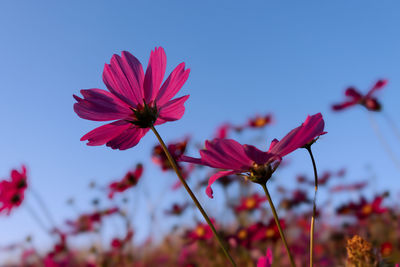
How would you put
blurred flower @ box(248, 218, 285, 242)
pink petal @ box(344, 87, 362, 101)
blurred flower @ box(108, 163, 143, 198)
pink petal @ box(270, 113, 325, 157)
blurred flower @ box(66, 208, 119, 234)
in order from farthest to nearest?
blurred flower @ box(66, 208, 119, 234), pink petal @ box(344, 87, 362, 101), blurred flower @ box(108, 163, 143, 198), blurred flower @ box(248, 218, 285, 242), pink petal @ box(270, 113, 325, 157)

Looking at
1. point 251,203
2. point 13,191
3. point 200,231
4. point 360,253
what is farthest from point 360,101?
point 13,191

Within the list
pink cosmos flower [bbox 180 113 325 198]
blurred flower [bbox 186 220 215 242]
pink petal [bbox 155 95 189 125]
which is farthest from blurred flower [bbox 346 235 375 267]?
blurred flower [bbox 186 220 215 242]

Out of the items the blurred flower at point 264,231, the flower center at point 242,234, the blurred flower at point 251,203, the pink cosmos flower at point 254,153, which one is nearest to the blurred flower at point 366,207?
the blurred flower at point 251,203

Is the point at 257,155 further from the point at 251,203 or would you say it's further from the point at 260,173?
the point at 251,203

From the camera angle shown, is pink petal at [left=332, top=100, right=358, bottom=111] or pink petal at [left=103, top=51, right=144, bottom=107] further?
pink petal at [left=332, top=100, right=358, bottom=111]

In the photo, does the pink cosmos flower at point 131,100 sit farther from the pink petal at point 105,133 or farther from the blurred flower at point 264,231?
the blurred flower at point 264,231

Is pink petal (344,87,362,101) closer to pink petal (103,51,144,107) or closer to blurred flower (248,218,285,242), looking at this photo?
blurred flower (248,218,285,242)

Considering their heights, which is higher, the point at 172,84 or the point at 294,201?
the point at 294,201
